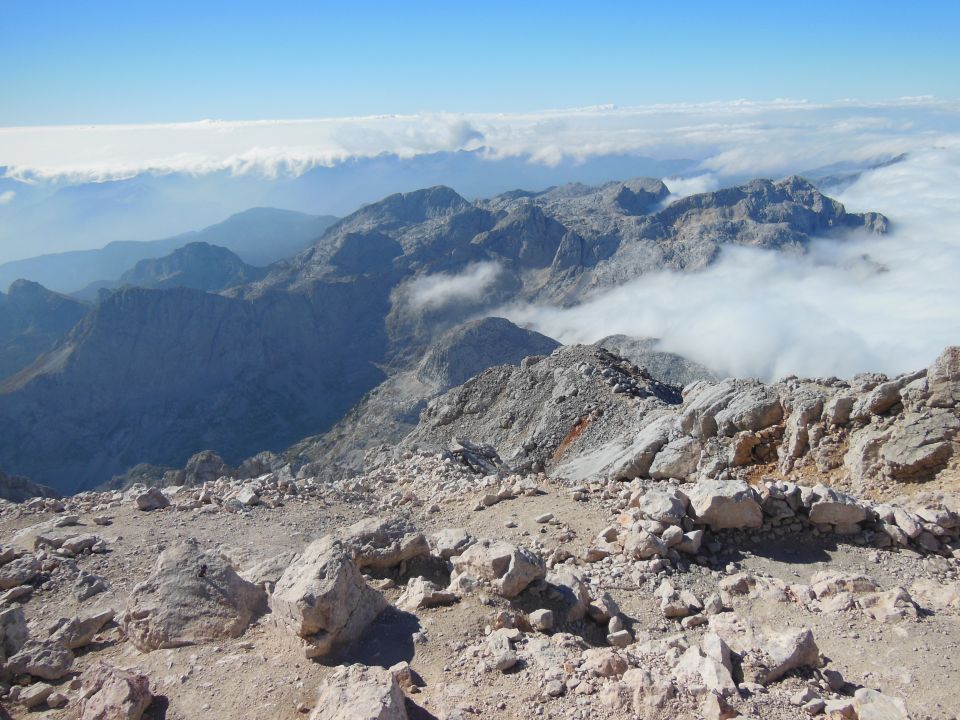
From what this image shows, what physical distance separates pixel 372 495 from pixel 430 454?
5.69 meters

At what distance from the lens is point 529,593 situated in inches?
418

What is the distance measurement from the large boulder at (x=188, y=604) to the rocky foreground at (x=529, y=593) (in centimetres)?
3

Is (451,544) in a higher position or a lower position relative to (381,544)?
lower

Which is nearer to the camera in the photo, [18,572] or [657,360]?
[18,572]

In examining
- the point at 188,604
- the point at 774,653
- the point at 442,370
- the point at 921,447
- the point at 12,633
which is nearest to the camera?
the point at 774,653

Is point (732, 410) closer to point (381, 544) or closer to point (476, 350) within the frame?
point (381, 544)

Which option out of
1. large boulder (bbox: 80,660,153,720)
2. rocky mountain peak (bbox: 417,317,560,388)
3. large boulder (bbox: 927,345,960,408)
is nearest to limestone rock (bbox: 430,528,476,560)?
large boulder (bbox: 80,660,153,720)

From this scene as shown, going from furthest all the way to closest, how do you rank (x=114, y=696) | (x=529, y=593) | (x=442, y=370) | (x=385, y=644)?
1. (x=442, y=370)
2. (x=529, y=593)
3. (x=385, y=644)
4. (x=114, y=696)

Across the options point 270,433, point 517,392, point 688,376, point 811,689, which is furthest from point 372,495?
point 270,433

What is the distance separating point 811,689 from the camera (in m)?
8.26

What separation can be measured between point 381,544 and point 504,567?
9.17 ft

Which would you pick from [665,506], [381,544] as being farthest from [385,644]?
[665,506]

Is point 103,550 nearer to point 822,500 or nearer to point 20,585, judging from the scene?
point 20,585

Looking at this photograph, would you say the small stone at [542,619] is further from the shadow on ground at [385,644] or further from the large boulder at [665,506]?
the large boulder at [665,506]
